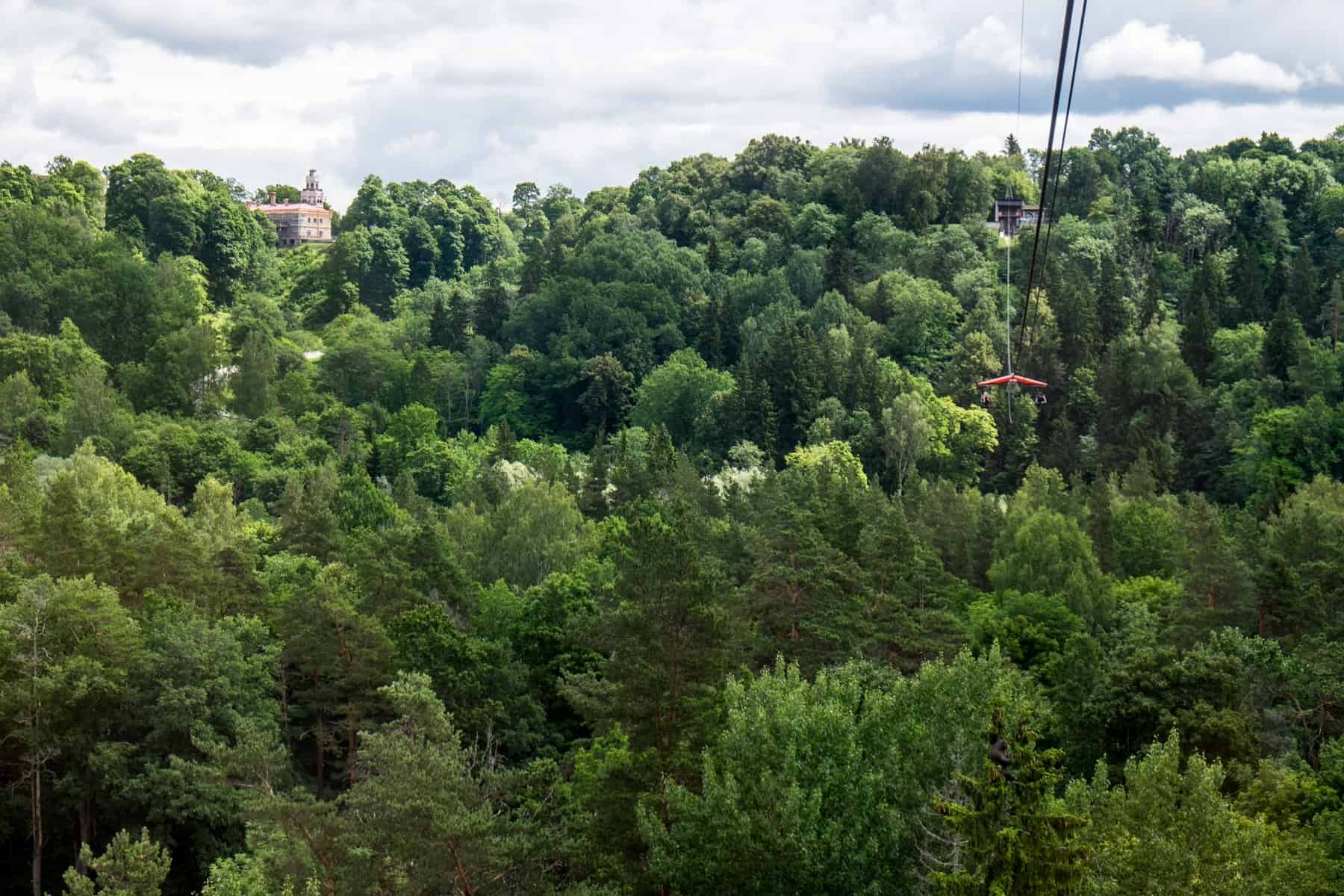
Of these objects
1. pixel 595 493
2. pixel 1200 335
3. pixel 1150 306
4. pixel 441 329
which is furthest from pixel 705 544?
pixel 441 329

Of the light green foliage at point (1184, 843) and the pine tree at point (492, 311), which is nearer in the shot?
the light green foliage at point (1184, 843)

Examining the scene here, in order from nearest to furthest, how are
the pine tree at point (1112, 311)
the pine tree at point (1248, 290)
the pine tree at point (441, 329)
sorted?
the pine tree at point (1248, 290) < the pine tree at point (1112, 311) < the pine tree at point (441, 329)

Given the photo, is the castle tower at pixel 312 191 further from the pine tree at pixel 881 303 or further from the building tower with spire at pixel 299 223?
the pine tree at pixel 881 303

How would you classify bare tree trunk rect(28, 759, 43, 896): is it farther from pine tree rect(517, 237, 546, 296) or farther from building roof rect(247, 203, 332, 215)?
building roof rect(247, 203, 332, 215)

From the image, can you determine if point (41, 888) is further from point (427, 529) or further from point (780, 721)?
point (780, 721)

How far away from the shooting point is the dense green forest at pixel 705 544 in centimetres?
2466

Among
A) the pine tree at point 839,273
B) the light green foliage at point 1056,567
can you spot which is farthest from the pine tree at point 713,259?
the light green foliage at point 1056,567

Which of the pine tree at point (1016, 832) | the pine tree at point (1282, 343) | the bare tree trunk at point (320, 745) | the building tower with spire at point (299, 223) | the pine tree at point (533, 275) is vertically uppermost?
the building tower with spire at point (299, 223)

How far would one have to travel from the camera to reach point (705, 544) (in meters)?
46.0

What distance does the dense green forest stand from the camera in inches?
971

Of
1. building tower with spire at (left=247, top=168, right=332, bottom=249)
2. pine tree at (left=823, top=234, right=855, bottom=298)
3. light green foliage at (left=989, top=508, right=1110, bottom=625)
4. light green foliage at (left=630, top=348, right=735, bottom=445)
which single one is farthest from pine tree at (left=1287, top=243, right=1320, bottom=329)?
building tower with spire at (left=247, top=168, right=332, bottom=249)

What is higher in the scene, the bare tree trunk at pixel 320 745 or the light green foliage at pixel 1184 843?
the light green foliage at pixel 1184 843

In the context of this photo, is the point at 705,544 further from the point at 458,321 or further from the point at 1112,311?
the point at 458,321

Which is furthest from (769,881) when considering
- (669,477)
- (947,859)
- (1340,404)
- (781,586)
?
(1340,404)
